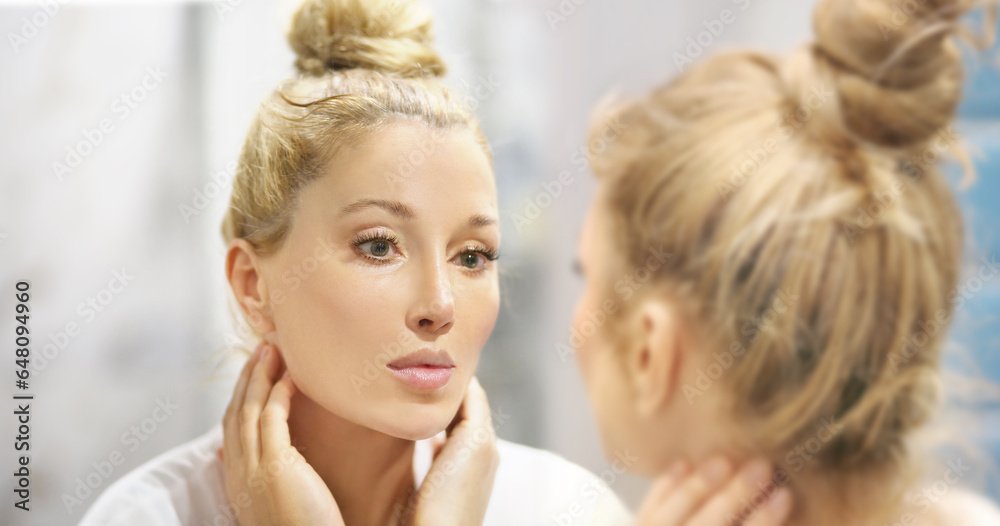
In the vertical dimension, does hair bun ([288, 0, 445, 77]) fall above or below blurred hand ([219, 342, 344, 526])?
above

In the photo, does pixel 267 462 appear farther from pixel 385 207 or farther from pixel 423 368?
pixel 385 207

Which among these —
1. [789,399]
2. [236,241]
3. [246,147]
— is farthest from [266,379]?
[789,399]

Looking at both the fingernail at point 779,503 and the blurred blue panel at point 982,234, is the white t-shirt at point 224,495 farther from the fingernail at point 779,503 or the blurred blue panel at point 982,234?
the blurred blue panel at point 982,234

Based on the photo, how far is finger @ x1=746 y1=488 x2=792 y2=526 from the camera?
853 millimetres

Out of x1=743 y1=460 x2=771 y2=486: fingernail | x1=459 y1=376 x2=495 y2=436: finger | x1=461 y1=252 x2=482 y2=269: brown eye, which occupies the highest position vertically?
x1=461 y1=252 x2=482 y2=269: brown eye

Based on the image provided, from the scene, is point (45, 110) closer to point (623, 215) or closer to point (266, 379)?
point (266, 379)

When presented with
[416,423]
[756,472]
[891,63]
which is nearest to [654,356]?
[756,472]

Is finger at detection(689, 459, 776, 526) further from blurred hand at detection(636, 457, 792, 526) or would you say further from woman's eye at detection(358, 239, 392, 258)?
woman's eye at detection(358, 239, 392, 258)

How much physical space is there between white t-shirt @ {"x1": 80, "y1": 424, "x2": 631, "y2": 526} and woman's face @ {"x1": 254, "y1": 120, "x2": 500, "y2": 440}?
107 millimetres

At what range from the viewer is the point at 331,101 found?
0.79m

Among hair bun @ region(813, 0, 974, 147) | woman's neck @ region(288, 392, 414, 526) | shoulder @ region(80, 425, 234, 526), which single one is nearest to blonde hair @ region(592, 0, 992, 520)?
hair bun @ region(813, 0, 974, 147)

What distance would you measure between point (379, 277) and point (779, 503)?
0.53 metres

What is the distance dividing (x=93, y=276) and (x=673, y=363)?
2.25 ft

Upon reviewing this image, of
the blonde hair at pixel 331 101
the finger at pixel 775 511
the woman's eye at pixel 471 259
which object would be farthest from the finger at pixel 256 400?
the finger at pixel 775 511
